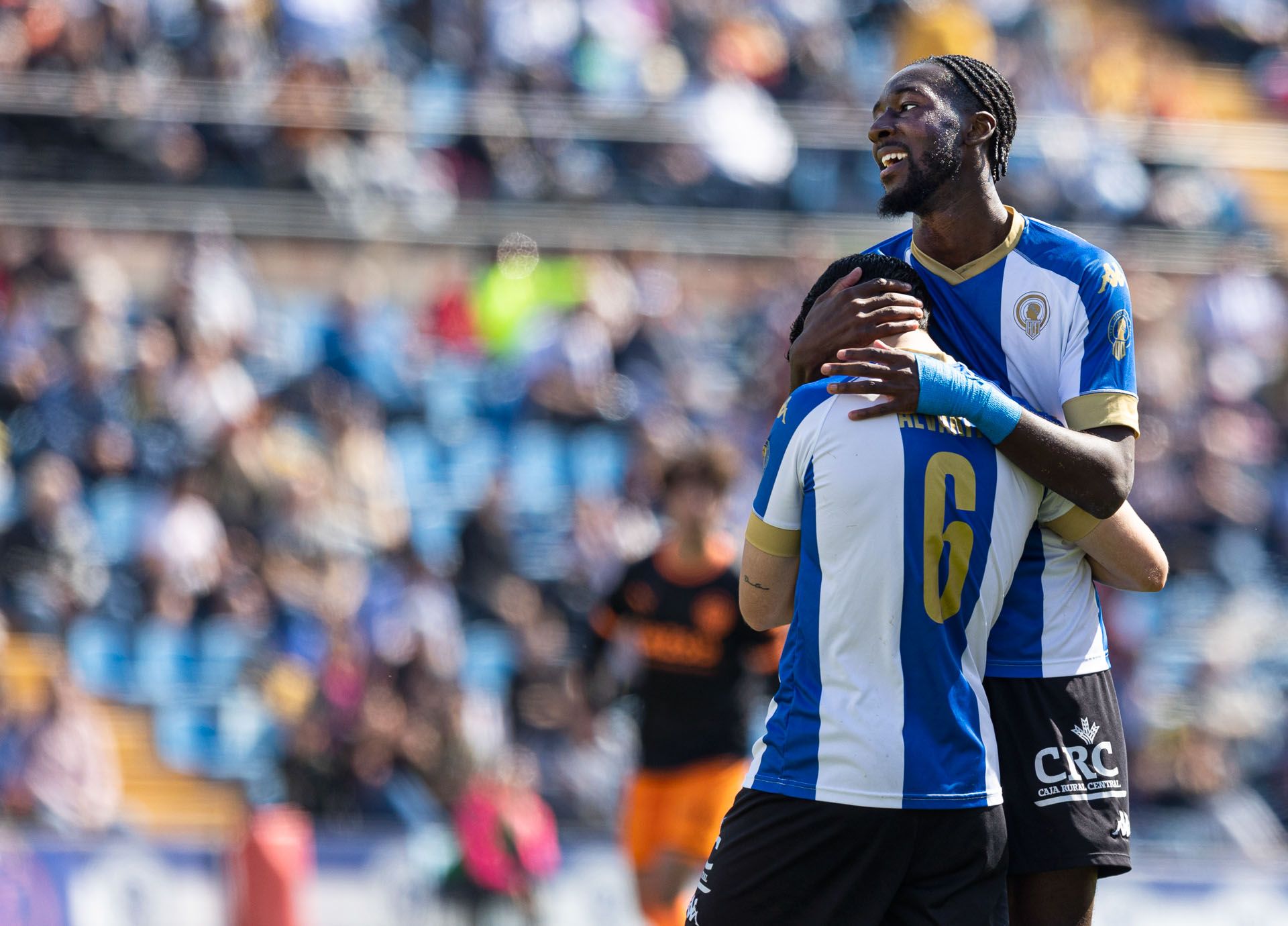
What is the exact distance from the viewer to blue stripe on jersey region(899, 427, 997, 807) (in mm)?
3217

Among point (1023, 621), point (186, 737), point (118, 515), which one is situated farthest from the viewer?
point (118, 515)

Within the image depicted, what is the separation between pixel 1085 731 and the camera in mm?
3580

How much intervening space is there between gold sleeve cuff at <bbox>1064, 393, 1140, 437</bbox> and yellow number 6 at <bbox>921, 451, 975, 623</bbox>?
0.36 metres

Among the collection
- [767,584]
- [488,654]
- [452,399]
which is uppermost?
[452,399]

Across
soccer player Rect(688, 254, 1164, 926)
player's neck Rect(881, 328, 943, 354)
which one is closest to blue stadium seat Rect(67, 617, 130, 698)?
soccer player Rect(688, 254, 1164, 926)

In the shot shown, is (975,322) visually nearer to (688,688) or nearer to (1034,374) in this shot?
(1034,374)

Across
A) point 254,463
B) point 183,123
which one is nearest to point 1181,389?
point 254,463

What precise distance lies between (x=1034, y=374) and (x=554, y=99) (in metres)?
9.45

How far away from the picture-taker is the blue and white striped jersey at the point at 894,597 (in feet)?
10.6

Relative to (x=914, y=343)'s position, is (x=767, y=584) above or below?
below

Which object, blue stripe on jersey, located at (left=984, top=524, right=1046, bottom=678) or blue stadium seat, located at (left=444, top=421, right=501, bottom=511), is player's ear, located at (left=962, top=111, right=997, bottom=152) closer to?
blue stripe on jersey, located at (left=984, top=524, right=1046, bottom=678)

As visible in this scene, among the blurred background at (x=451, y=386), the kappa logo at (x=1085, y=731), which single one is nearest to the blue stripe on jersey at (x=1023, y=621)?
the kappa logo at (x=1085, y=731)

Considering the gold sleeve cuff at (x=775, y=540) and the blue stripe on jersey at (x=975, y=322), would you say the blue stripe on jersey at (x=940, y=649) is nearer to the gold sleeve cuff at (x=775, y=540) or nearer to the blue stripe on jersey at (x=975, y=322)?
the gold sleeve cuff at (x=775, y=540)

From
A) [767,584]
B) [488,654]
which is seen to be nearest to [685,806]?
[488,654]
